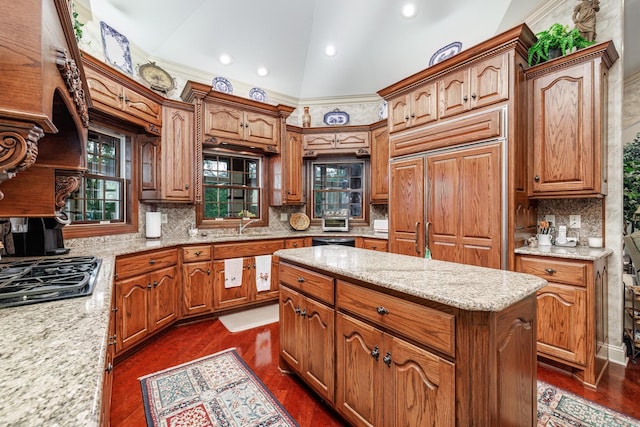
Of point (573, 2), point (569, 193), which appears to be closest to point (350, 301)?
point (569, 193)

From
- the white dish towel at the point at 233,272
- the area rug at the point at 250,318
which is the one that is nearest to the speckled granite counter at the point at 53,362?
the area rug at the point at 250,318

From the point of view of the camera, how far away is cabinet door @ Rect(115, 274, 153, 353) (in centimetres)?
234

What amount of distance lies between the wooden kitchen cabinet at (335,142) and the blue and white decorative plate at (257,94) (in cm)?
91

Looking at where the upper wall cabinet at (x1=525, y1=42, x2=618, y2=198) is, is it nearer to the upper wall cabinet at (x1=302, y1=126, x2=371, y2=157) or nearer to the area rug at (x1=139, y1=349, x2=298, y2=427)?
the upper wall cabinet at (x1=302, y1=126, x2=371, y2=157)

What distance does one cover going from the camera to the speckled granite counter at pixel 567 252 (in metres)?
2.10

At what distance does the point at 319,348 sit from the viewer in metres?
1.77

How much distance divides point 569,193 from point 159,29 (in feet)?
15.2

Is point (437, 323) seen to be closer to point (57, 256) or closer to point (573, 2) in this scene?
point (57, 256)

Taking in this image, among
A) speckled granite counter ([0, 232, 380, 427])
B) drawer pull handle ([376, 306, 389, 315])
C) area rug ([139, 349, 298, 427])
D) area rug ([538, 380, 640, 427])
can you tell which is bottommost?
area rug ([538, 380, 640, 427])

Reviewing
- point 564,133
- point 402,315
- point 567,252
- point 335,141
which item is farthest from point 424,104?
point 402,315

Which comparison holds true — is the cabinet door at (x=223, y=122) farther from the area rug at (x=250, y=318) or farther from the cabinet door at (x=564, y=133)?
the cabinet door at (x=564, y=133)

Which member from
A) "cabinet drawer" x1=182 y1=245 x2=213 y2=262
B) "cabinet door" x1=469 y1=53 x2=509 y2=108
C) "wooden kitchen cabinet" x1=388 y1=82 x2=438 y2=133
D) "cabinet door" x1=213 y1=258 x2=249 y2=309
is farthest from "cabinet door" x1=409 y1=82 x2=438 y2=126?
"cabinet drawer" x1=182 y1=245 x2=213 y2=262

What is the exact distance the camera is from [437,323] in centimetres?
115

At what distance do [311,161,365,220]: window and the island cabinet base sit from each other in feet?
10.1
